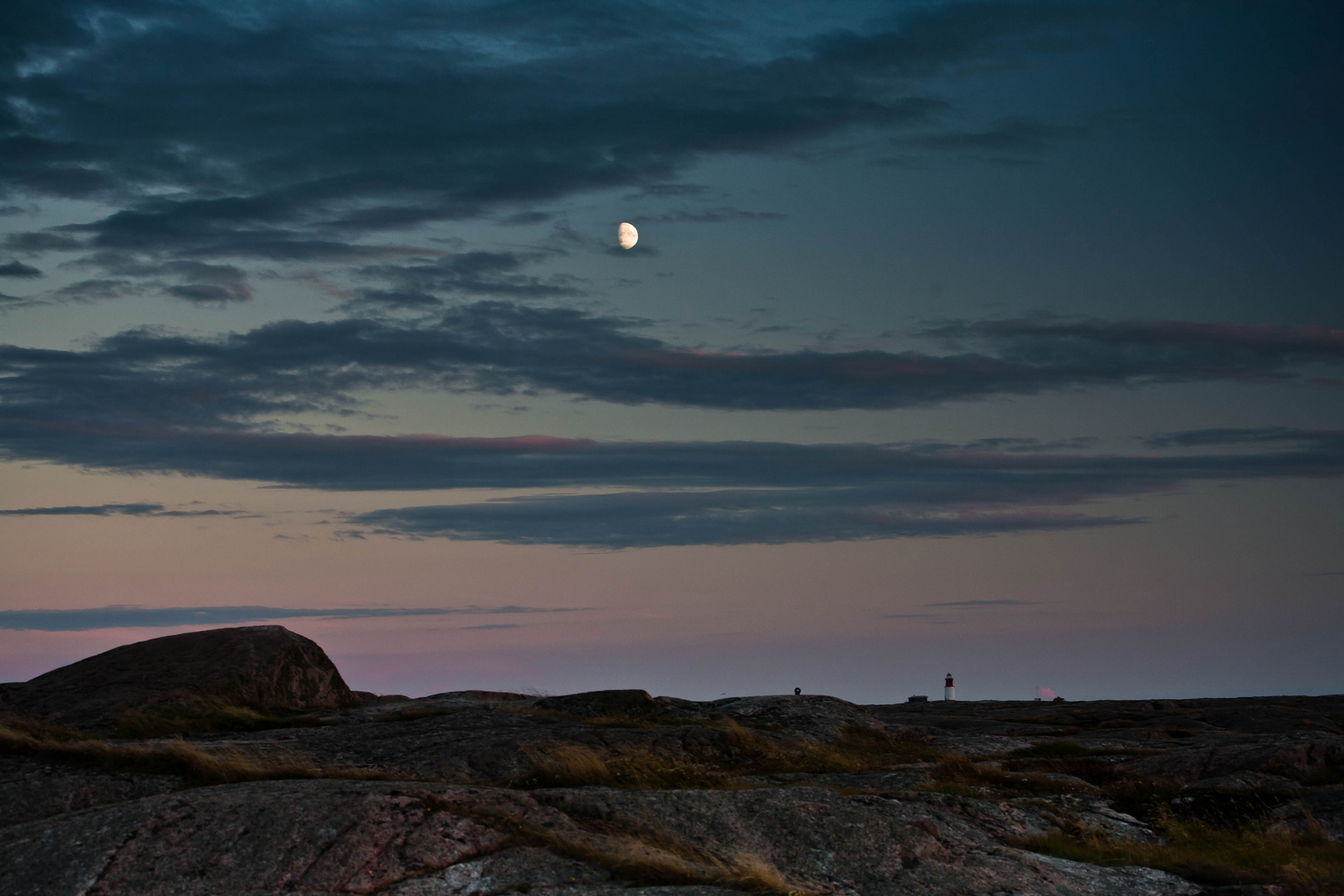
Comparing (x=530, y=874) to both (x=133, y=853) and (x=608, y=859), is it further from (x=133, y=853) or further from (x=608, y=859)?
(x=133, y=853)

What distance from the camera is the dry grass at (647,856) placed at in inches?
446

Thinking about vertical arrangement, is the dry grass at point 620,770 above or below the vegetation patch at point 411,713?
below

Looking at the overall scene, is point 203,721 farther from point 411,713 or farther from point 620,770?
point 620,770

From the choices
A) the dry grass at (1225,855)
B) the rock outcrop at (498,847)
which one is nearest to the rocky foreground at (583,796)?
the rock outcrop at (498,847)

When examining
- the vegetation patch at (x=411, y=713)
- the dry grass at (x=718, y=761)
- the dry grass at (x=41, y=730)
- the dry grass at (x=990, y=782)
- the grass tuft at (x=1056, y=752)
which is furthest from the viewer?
the grass tuft at (x=1056, y=752)

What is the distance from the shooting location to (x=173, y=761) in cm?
1698

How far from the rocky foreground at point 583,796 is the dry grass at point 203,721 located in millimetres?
87

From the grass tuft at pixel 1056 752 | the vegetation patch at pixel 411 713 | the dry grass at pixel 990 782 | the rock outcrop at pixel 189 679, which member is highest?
the rock outcrop at pixel 189 679

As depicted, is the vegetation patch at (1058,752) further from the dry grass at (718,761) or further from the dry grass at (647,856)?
the dry grass at (647,856)

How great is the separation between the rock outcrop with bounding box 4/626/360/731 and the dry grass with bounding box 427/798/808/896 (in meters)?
14.4

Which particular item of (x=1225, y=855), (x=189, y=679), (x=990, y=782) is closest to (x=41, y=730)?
(x=189, y=679)

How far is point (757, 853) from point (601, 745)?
876 cm

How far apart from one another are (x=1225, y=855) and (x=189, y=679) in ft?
70.0

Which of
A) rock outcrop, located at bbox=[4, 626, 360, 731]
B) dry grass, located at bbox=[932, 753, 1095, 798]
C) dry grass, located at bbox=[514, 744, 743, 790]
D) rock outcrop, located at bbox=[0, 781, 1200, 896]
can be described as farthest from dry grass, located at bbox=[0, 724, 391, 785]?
dry grass, located at bbox=[932, 753, 1095, 798]
